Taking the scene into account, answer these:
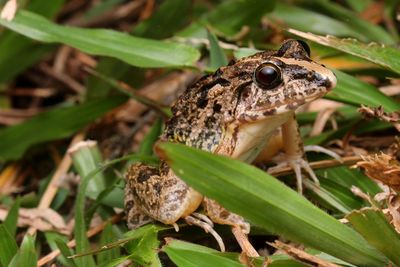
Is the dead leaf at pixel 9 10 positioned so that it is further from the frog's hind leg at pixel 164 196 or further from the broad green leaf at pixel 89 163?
the frog's hind leg at pixel 164 196

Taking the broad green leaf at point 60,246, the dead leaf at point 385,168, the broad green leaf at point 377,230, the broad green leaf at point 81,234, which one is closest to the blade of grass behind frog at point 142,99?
the broad green leaf at point 81,234

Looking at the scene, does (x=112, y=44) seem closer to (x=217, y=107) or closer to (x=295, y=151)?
(x=217, y=107)

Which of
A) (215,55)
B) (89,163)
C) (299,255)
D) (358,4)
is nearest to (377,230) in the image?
(299,255)

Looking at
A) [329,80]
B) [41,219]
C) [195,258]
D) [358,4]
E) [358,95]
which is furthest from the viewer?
[358,4]

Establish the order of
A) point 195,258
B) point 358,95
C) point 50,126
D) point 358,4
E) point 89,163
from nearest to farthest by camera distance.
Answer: point 195,258
point 358,95
point 89,163
point 50,126
point 358,4

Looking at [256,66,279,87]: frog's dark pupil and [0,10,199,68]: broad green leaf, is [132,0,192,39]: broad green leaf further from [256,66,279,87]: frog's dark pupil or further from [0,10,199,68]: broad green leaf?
[256,66,279,87]: frog's dark pupil

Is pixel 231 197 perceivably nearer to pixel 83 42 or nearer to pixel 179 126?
pixel 179 126
